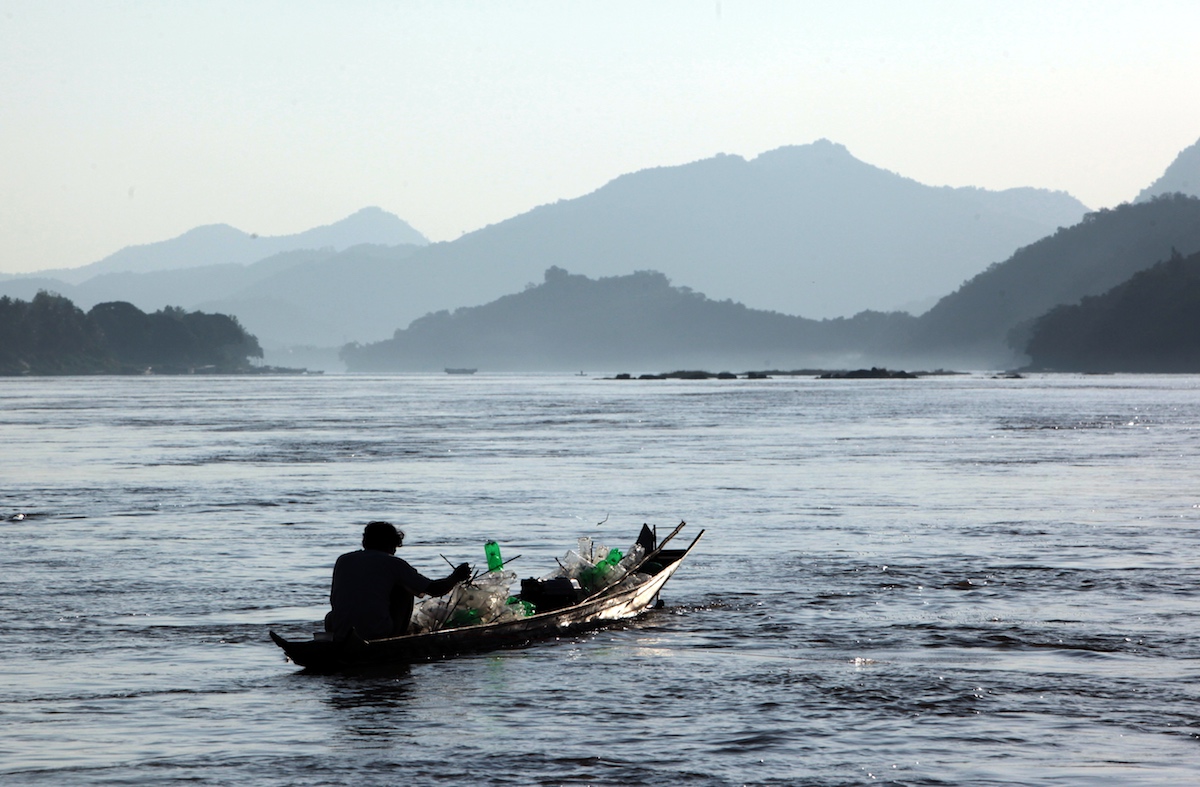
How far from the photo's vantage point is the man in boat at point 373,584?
17766mm

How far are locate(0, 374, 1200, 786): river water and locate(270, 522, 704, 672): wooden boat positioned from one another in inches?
9.7

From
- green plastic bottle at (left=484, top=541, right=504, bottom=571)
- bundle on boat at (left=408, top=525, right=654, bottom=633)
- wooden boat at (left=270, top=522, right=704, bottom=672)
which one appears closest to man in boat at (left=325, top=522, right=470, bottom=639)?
wooden boat at (left=270, top=522, right=704, bottom=672)

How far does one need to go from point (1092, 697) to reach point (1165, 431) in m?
61.6

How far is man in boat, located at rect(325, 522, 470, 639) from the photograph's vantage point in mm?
17766

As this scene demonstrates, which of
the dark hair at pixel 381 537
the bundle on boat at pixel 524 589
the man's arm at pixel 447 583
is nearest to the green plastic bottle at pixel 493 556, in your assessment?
the bundle on boat at pixel 524 589

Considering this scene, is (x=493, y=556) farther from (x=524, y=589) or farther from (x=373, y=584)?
(x=373, y=584)

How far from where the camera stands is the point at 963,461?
55.8 m

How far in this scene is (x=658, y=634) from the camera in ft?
69.9

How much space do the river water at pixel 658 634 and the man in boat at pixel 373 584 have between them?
740 mm

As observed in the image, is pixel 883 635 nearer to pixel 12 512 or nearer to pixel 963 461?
pixel 12 512

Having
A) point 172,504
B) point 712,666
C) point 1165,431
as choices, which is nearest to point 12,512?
point 172,504

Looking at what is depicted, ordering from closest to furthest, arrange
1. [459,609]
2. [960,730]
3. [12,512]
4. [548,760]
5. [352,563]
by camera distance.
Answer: [548,760]
[960,730]
[352,563]
[459,609]
[12,512]

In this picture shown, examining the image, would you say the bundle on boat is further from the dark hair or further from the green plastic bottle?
the dark hair

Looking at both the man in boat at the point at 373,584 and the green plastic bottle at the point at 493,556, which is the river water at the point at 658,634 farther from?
the green plastic bottle at the point at 493,556
